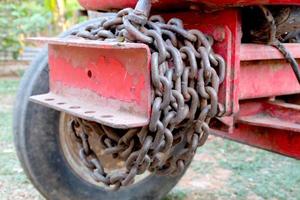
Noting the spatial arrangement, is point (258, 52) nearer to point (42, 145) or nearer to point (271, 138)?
point (271, 138)

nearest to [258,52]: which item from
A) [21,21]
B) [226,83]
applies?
[226,83]

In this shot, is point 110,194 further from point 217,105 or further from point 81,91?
point 217,105

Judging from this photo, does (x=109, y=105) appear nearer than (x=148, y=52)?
No

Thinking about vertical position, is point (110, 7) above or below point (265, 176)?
above

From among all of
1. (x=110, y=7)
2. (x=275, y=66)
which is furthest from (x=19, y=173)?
(x=275, y=66)

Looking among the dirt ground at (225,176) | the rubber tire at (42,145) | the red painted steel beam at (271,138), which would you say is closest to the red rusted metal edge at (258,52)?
the red painted steel beam at (271,138)

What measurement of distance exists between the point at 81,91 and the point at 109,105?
0.53 ft

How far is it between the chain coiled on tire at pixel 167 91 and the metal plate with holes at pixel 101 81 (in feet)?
0.13

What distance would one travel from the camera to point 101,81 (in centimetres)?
151

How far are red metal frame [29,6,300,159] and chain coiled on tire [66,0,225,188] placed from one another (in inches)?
1.8

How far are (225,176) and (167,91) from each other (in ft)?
5.64

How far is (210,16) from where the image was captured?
1578mm

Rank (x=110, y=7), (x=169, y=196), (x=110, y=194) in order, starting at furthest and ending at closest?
(x=169, y=196) → (x=110, y=194) → (x=110, y=7)

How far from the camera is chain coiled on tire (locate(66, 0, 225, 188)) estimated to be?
1352 mm
